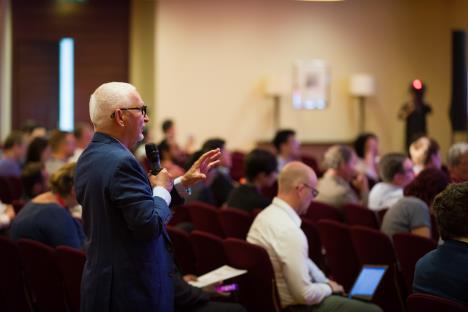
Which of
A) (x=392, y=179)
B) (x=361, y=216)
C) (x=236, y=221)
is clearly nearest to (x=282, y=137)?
(x=392, y=179)

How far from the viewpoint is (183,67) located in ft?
46.8

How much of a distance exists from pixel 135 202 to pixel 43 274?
6.12 feet

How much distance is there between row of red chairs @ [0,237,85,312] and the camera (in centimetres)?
448

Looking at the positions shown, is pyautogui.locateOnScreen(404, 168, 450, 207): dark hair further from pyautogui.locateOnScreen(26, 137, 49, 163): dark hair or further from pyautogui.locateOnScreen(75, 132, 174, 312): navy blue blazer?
pyautogui.locateOnScreen(26, 137, 49, 163): dark hair

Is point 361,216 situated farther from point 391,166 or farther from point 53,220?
point 53,220

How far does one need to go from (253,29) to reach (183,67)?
1480 millimetres

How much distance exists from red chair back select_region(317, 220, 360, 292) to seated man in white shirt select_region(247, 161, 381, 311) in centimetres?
87

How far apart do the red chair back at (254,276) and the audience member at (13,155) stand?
5.35 metres

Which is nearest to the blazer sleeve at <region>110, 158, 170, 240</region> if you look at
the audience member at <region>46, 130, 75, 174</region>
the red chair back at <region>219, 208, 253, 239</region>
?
the red chair back at <region>219, 208, 253, 239</region>

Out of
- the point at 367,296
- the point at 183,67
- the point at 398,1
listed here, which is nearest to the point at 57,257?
the point at 367,296

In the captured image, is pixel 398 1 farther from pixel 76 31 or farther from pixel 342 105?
pixel 76 31

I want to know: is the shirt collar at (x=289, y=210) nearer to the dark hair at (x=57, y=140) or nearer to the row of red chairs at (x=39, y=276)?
the row of red chairs at (x=39, y=276)

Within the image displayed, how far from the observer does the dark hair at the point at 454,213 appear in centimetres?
334

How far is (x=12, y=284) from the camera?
5000 millimetres
